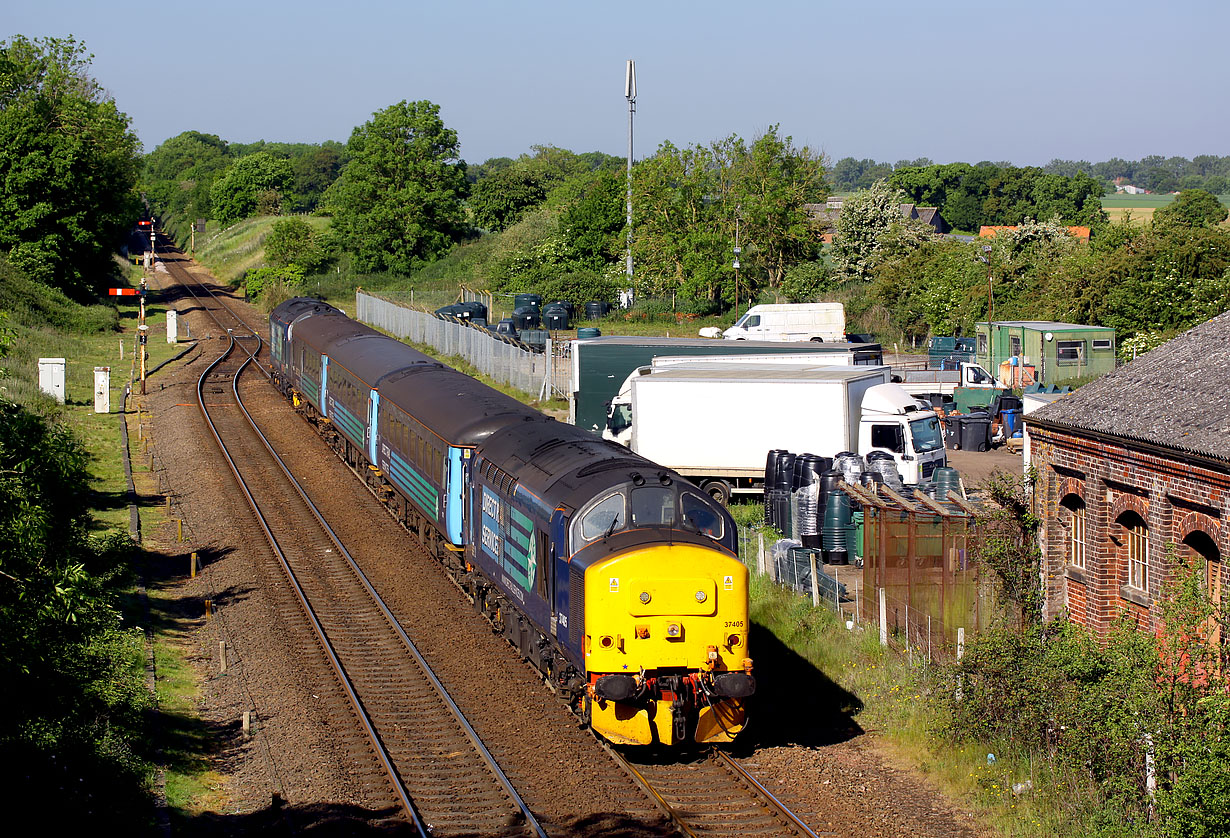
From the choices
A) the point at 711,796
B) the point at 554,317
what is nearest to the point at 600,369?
the point at 711,796

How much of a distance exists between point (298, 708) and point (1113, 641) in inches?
386

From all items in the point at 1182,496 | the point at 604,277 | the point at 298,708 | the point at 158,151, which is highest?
the point at 158,151

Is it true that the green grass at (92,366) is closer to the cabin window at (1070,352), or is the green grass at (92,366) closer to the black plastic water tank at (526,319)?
the black plastic water tank at (526,319)

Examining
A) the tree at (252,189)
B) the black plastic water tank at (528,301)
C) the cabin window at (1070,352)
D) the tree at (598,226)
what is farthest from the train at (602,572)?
the tree at (252,189)

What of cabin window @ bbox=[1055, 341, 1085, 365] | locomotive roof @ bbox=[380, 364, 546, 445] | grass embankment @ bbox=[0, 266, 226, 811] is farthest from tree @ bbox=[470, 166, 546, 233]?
locomotive roof @ bbox=[380, 364, 546, 445]

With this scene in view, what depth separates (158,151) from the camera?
196 m

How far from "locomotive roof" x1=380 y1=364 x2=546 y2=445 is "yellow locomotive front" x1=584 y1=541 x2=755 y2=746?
6.18 m

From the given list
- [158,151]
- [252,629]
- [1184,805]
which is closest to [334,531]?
[252,629]

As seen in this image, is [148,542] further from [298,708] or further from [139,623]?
[298,708]

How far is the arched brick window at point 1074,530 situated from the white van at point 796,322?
1227 inches

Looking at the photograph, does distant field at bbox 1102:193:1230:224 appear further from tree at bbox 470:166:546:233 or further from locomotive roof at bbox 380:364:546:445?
locomotive roof at bbox 380:364:546:445

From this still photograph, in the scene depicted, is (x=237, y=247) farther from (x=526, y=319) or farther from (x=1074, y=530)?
(x=1074, y=530)

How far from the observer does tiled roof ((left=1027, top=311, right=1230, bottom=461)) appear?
1350cm

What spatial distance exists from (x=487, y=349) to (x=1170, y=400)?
31.4 m
